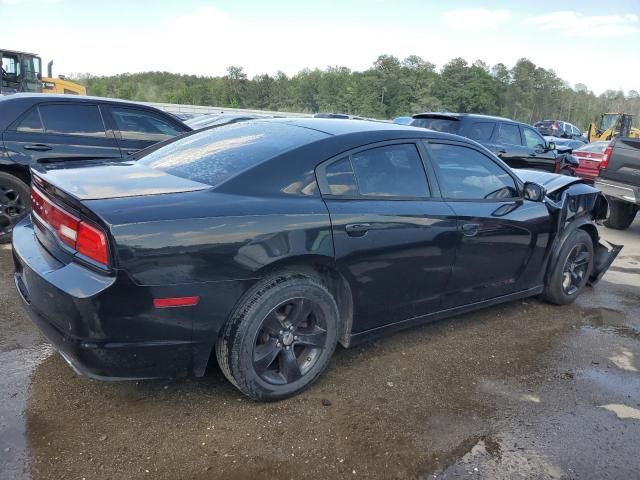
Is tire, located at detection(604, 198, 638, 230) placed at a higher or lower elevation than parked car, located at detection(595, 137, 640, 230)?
lower

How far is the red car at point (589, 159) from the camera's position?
41.0 feet

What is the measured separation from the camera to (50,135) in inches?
218

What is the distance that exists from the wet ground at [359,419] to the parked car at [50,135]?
2.07 m

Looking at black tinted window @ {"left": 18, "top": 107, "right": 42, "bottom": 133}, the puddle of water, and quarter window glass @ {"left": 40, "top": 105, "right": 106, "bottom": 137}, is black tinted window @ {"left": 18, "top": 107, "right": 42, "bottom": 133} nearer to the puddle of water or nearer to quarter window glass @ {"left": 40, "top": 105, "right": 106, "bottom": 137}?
quarter window glass @ {"left": 40, "top": 105, "right": 106, "bottom": 137}

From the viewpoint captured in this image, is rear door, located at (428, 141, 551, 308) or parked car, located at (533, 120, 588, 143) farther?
parked car, located at (533, 120, 588, 143)

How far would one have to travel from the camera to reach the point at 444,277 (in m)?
3.49

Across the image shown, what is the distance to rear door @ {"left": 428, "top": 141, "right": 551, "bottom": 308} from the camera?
3582 millimetres

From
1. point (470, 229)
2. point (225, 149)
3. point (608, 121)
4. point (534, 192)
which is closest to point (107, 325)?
point (225, 149)

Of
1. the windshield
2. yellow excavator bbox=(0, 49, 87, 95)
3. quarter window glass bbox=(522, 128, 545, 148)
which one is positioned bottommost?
quarter window glass bbox=(522, 128, 545, 148)

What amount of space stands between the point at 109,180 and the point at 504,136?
30.1 feet

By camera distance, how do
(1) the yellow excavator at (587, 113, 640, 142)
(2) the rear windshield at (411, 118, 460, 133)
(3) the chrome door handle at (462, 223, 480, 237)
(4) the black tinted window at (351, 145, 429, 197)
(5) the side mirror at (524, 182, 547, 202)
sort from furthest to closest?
(1) the yellow excavator at (587, 113, 640, 142)
(2) the rear windshield at (411, 118, 460, 133)
(5) the side mirror at (524, 182, 547, 202)
(3) the chrome door handle at (462, 223, 480, 237)
(4) the black tinted window at (351, 145, 429, 197)

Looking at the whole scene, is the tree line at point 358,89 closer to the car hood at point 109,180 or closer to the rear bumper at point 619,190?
the rear bumper at point 619,190

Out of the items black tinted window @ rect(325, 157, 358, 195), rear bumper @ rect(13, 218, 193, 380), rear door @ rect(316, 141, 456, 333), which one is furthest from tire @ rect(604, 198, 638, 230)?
rear bumper @ rect(13, 218, 193, 380)

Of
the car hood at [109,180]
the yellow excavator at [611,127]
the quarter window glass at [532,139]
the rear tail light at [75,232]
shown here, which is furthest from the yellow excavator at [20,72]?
the yellow excavator at [611,127]
